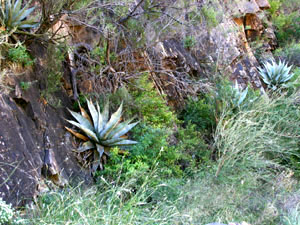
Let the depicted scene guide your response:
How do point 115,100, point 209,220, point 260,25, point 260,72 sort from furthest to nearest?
1. point 260,25
2. point 260,72
3. point 115,100
4. point 209,220

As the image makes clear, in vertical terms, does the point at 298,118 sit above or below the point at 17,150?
below

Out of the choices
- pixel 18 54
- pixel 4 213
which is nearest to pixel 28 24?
pixel 18 54

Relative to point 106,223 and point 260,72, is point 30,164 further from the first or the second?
point 260,72

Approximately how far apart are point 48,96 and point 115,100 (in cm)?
129

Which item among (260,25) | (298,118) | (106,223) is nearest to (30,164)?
(106,223)

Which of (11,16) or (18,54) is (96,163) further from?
(11,16)

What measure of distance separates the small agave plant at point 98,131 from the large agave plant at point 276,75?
623cm

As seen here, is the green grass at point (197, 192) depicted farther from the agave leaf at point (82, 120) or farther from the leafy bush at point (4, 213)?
the agave leaf at point (82, 120)

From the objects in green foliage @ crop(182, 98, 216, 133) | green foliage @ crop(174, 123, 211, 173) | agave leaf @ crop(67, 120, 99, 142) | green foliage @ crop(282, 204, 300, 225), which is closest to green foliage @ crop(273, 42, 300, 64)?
green foliage @ crop(182, 98, 216, 133)

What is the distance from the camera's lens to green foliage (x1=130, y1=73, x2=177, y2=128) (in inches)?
217

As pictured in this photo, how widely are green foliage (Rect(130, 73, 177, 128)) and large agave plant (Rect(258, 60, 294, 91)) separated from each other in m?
4.88

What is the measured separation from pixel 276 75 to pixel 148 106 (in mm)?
5700

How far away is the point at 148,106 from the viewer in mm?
5668

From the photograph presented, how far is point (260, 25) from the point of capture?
37.9ft
